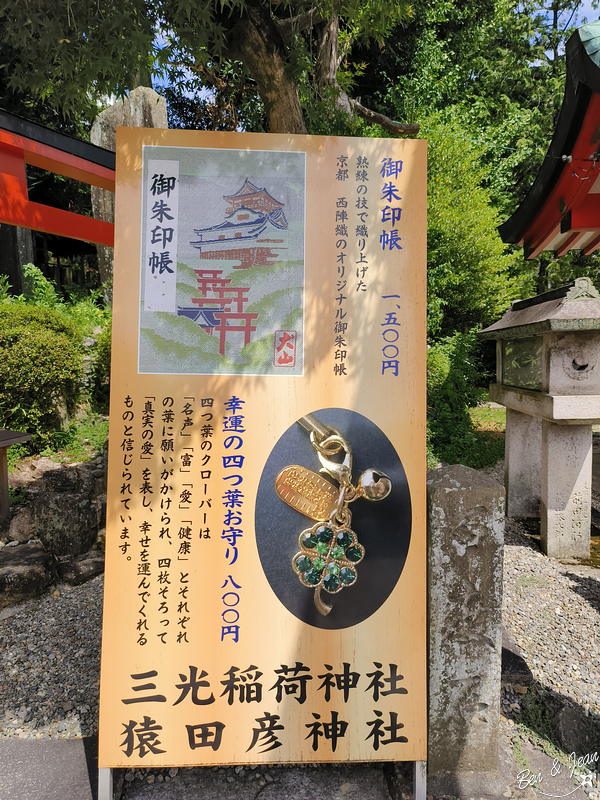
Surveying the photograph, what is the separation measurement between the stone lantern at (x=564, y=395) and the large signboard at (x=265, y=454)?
3.48 metres

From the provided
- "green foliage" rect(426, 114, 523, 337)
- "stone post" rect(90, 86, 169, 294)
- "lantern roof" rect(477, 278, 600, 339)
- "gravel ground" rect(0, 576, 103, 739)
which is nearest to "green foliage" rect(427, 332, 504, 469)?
"green foliage" rect(426, 114, 523, 337)

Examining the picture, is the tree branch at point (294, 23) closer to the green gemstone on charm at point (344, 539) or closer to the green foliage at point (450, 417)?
the green gemstone on charm at point (344, 539)

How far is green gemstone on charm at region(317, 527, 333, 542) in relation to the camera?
2.16 meters

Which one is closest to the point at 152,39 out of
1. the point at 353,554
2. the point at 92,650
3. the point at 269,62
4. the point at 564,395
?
the point at 269,62

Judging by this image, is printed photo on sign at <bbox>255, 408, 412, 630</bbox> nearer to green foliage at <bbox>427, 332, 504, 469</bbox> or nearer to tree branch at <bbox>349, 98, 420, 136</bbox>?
tree branch at <bbox>349, 98, 420, 136</bbox>

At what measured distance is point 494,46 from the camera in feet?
46.8

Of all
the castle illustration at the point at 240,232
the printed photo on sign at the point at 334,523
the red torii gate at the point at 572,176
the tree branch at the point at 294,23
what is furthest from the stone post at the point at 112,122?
the printed photo on sign at the point at 334,523

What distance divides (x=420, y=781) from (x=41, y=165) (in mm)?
3858

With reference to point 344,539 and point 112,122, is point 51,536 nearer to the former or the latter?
point 344,539

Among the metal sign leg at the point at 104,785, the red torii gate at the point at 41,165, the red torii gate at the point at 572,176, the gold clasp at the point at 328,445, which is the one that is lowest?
the metal sign leg at the point at 104,785

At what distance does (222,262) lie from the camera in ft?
7.12

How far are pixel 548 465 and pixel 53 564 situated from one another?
5.04m

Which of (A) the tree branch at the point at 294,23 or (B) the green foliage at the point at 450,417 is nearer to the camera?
(A) the tree branch at the point at 294,23

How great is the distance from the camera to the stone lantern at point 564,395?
4922mm
